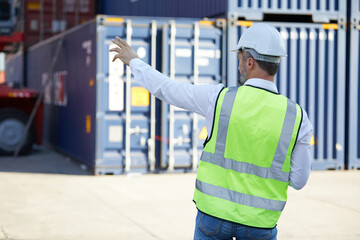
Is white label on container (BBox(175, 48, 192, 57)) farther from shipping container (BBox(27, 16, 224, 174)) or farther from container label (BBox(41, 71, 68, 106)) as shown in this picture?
container label (BBox(41, 71, 68, 106))

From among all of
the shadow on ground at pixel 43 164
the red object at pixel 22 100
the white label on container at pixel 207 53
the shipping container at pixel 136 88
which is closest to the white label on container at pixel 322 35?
the shipping container at pixel 136 88

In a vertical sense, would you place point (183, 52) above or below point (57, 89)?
above

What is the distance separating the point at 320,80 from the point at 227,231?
968 cm

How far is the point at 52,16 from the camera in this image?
19.2 metres

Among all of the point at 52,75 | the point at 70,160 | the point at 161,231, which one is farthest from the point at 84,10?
the point at 161,231

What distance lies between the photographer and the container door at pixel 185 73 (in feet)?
37.3

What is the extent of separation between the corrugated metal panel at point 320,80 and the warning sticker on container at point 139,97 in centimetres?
230

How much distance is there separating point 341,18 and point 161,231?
22.3 ft

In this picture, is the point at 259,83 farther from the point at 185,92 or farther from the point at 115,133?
the point at 115,133

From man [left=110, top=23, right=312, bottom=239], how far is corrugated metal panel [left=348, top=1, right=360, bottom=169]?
9.74 m

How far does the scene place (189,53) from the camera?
11.5 metres

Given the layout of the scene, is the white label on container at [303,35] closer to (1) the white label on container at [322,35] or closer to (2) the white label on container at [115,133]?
(1) the white label on container at [322,35]

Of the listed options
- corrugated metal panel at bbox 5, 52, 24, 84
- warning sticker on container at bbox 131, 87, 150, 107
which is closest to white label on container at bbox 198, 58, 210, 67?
warning sticker on container at bbox 131, 87, 150, 107

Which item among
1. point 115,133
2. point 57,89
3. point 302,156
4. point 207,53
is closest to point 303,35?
point 207,53
